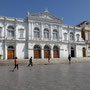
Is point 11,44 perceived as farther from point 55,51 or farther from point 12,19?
point 55,51

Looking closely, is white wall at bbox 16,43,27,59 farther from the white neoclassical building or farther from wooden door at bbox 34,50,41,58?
wooden door at bbox 34,50,41,58

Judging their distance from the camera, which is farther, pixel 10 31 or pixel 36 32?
pixel 36 32

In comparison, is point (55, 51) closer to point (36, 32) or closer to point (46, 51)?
point (46, 51)

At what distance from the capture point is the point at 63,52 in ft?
104

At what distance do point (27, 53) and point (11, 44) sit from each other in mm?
4564

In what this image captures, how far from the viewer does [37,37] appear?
2881 centimetres

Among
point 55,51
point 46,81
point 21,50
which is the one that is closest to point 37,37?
point 21,50

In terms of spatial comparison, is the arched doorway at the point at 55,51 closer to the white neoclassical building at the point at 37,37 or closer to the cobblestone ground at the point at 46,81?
the white neoclassical building at the point at 37,37

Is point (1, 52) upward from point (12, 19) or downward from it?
downward

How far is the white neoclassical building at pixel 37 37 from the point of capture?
26.1m

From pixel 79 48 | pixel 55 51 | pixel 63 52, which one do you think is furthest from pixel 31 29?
pixel 79 48

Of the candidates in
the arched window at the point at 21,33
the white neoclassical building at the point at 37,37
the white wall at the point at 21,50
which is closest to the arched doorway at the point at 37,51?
the white neoclassical building at the point at 37,37

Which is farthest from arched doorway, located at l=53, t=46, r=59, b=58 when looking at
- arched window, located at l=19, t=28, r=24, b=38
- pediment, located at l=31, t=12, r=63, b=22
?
arched window, located at l=19, t=28, r=24, b=38

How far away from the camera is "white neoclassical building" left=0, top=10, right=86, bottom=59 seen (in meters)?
26.1
